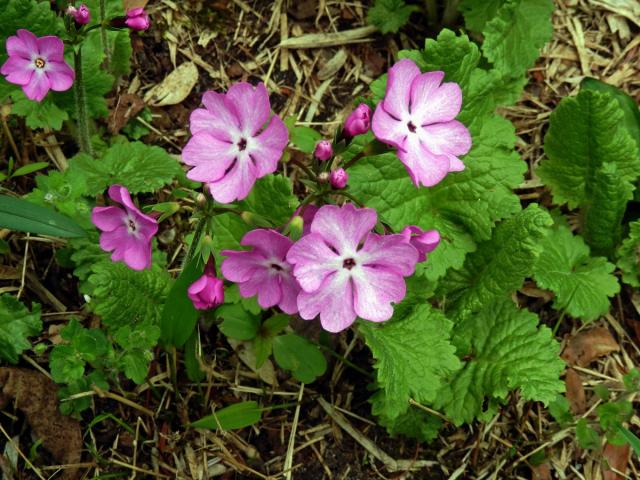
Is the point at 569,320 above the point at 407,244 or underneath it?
underneath

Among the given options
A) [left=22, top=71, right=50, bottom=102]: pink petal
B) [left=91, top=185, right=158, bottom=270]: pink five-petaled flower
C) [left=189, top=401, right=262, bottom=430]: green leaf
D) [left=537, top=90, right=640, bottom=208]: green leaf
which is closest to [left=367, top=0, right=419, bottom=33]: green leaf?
[left=537, top=90, right=640, bottom=208]: green leaf

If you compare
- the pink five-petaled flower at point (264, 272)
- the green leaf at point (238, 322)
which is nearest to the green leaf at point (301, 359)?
the green leaf at point (238, 322)

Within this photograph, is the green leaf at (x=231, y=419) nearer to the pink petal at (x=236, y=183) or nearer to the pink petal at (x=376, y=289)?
the pink petal at (x=376, y=289)

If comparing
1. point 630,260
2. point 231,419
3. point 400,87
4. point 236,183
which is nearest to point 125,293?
point 231,419

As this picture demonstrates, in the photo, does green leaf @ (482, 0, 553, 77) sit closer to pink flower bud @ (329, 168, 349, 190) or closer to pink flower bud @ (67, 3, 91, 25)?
pink flower bud @ (329, 168, 349, 190)

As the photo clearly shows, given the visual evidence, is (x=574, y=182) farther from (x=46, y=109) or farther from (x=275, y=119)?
(x=46, y=109)

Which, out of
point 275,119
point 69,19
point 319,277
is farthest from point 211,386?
point 69,19
